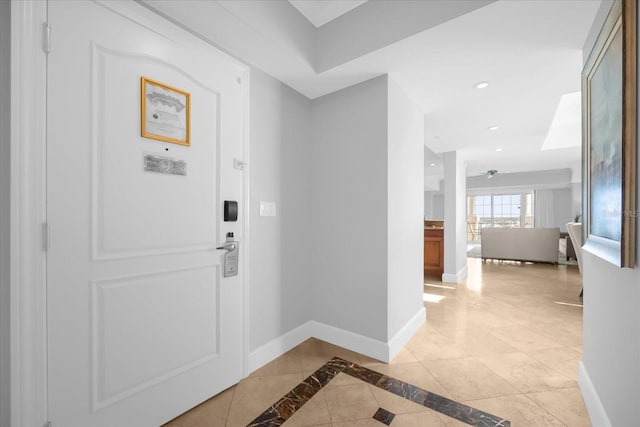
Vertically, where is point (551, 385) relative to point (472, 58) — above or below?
below

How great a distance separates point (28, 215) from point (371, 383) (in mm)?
2071

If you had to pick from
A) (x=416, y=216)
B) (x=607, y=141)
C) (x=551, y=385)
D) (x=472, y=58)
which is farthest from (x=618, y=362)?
(x=472, y=58)

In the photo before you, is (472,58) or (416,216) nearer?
(472,58)

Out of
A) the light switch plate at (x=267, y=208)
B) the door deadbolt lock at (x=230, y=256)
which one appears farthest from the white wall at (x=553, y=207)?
the door deadbolt lock at (x=230, y=256)

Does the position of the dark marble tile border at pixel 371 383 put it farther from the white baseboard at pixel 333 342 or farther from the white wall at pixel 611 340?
the white wall at pixel 611 340

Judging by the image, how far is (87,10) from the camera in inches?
50.1

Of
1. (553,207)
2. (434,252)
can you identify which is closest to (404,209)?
(434,252)

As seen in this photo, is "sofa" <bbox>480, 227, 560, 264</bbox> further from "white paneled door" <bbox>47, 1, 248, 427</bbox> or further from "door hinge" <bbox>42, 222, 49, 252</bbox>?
"door hinge" <bbox>42, 222, 49, 252</bbox>

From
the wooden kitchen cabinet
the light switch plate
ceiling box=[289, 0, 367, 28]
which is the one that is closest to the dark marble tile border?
the light switch plate

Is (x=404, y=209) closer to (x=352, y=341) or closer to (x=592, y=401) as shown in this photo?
(x=352, y=341)

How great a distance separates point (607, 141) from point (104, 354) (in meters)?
2.56

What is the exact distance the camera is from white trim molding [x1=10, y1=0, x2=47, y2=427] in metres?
1.10

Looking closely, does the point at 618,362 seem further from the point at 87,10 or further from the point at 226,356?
the point at 87,10

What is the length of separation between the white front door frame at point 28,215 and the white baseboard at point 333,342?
3.92ft
